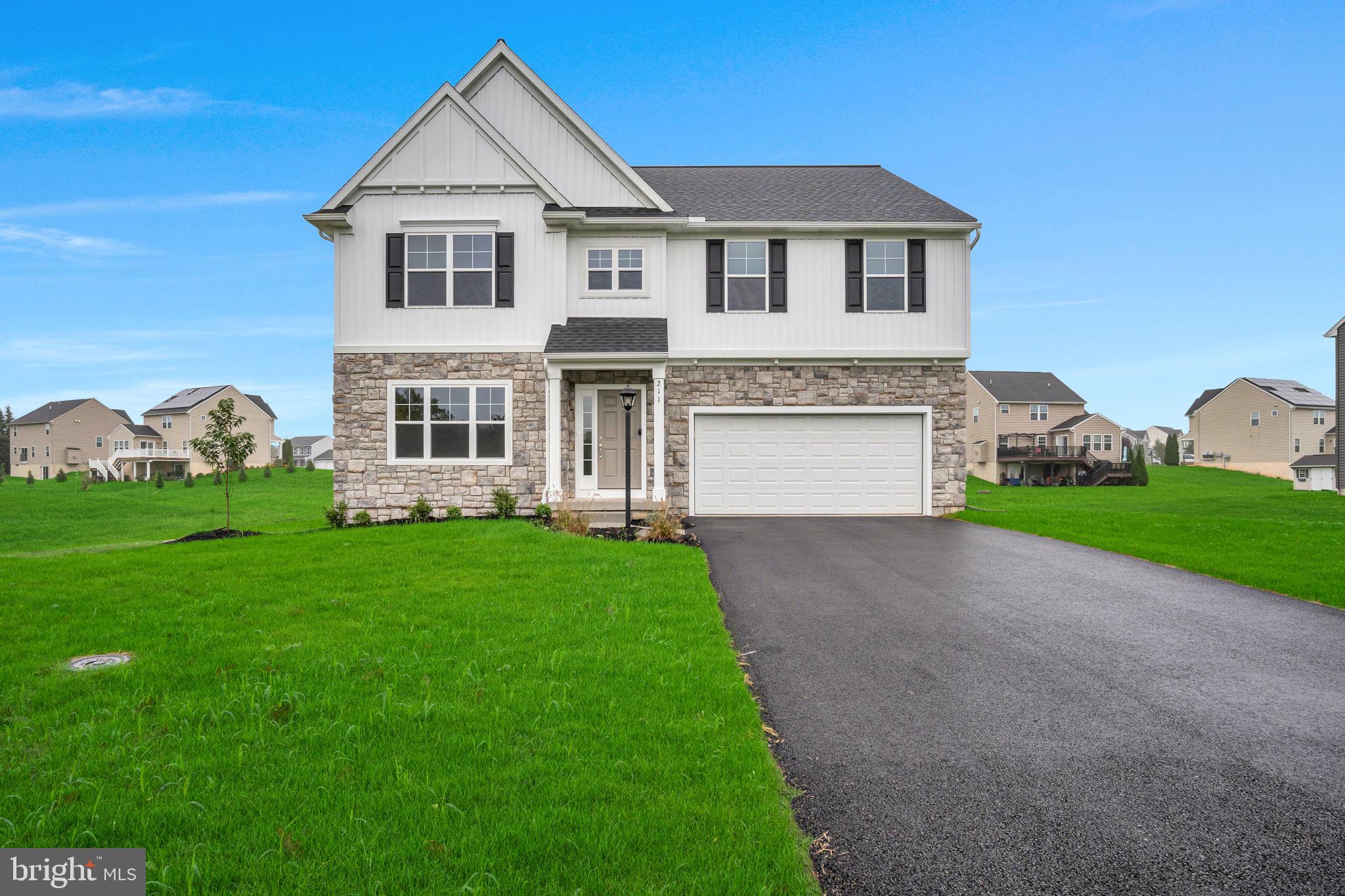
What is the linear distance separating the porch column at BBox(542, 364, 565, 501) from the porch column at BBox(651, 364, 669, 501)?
6.83 feet

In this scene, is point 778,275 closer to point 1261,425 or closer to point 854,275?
point 854,275

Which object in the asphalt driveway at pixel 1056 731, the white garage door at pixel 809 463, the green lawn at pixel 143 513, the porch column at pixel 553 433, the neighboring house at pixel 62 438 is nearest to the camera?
the asphalt driveway at pixel 1056 731

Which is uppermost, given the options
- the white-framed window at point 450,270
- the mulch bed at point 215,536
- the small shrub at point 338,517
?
the white-framed window at point 450,270

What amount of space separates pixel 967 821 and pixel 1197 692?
303cm

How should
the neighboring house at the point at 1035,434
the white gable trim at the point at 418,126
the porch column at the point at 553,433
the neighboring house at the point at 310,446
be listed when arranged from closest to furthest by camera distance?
the white gable trim at the point at 418,126 < the porch column at the point at 553,433 < the neighboring house at the point at 1035,434 < the neighboring house at the point at 310,446

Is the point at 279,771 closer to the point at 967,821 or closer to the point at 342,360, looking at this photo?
the point at 967,821

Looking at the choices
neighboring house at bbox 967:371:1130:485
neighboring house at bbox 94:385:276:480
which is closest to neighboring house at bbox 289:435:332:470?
neighboring house at bbox 94:385:276:480

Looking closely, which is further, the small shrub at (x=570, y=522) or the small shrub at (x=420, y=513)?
the small shrub at (x=420, y=513)

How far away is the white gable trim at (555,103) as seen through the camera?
1577cm

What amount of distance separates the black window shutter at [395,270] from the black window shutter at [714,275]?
6822 mm

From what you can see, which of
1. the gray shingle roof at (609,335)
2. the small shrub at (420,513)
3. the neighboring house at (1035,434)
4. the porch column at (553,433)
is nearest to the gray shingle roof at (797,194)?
the gray shingle roof at (609,335)

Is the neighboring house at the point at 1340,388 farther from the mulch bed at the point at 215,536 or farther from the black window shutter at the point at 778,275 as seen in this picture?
the mulch bed at the point at 215,536

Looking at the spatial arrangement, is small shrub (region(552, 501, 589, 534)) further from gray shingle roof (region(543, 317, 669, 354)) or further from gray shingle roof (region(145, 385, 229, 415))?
gray shingle roof (region(145, 385, 229, 415))

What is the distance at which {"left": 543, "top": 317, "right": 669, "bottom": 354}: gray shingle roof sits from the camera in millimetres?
14492
